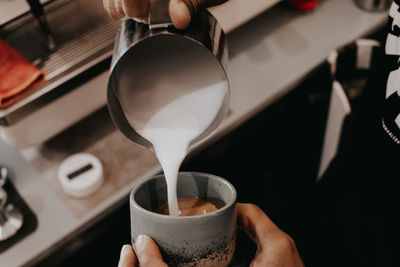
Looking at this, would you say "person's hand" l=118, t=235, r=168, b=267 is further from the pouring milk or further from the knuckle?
the knuckle

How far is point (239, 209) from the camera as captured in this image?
0.74 metres

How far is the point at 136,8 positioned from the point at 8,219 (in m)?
0.66

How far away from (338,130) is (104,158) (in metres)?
0.65

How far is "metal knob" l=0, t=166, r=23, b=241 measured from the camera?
0.98 metres

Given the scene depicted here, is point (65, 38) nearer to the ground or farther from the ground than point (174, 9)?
nearer to the ground

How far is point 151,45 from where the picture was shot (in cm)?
65

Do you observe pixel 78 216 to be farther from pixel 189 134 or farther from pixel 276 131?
pixel 276 131

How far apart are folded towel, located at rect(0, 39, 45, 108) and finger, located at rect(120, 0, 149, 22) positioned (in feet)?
1.36

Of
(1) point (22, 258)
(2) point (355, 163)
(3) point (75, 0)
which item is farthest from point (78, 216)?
(2) point (355, 163)

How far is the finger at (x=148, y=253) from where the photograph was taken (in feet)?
1.90

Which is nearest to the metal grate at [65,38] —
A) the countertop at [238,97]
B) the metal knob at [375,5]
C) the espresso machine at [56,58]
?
the espresso machine at [56,58]

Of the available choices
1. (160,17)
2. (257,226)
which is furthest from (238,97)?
(160,17)

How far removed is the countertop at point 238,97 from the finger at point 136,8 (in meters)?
0.41

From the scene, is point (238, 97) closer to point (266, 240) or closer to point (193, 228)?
point (266, 240)
